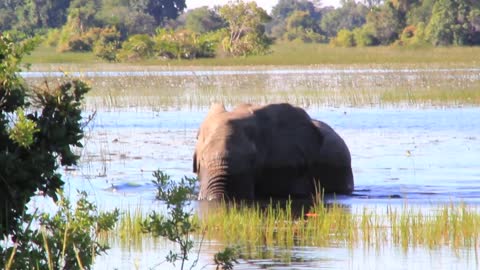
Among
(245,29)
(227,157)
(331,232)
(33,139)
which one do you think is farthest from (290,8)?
(33,139)

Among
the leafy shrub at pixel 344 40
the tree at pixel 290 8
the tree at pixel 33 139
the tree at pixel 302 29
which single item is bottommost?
the tree at pixel 290 8

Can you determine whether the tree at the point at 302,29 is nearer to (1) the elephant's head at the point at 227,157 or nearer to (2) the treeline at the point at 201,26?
(2) the treeline at the point at 201,26

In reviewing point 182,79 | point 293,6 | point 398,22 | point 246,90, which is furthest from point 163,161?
point 293,6

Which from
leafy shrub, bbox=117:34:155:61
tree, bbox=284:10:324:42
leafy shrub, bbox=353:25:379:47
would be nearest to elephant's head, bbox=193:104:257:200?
leafy shrub, bbox=117:34:155:61

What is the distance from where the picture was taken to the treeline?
6988 cm

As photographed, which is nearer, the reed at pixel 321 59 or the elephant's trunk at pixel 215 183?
the elephant's trunk at pixel 215 183

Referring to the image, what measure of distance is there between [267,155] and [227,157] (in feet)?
3.19

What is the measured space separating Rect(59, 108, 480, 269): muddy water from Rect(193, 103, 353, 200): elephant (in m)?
0.47

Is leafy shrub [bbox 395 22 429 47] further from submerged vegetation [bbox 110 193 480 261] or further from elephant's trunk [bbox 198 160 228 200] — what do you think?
submerged vegetation [bbox 110 193 480 261]

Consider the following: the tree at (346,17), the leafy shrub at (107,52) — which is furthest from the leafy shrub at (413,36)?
the tree at (346,17)

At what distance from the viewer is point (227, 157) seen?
13719 millimetres

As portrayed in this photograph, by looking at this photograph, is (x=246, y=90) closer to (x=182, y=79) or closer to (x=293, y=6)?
(x=182, y=79)

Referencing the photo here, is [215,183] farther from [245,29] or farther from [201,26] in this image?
[201,26]

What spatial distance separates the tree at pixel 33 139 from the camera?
286 inches
